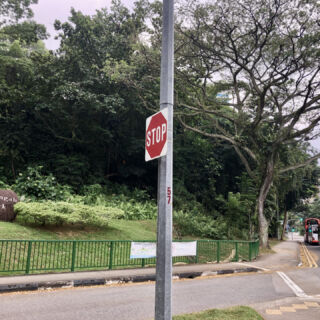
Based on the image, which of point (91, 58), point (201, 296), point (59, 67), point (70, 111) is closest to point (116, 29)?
point (91, 58)

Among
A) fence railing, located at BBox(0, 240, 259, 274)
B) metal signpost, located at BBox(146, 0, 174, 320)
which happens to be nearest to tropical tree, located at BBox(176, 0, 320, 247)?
fence railing, located at BBox(0, 240, 259, 274)

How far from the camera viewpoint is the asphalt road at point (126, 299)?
6762mm

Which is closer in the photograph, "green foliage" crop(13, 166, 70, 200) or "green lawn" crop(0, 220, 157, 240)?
"green lawn" crop(0, 220, 157, 240)

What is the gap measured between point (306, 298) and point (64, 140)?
2376 cm

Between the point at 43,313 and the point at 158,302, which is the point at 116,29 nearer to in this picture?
the point at 43,313

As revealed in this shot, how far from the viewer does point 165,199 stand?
3.70 meters

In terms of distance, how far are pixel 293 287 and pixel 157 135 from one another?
9.46 metres

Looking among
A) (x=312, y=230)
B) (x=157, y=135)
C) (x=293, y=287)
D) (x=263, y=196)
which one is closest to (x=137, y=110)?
(x=263, y=196)

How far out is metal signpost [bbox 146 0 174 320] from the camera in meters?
3.55

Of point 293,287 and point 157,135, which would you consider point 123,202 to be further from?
point 157,135

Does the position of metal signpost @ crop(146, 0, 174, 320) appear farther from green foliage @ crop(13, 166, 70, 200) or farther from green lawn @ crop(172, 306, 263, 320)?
green foliage @ crop(13, 166, 70, 200)

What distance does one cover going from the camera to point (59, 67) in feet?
81.0

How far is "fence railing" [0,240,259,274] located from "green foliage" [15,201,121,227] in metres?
1.62

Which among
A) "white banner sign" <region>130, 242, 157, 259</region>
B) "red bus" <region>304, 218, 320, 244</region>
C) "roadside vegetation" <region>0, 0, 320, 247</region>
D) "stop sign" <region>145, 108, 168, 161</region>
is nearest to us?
"stop sign" <region>145, 108, 168, 161</region>
